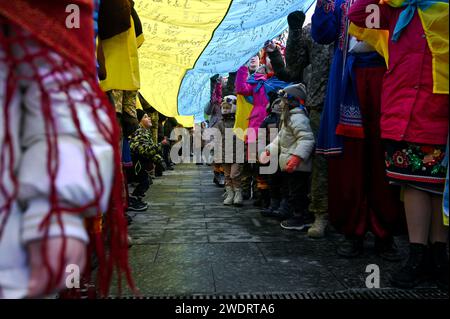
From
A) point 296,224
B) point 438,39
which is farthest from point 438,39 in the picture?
point 296,224

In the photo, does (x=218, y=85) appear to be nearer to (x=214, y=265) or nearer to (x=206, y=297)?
(x=214, y=265)

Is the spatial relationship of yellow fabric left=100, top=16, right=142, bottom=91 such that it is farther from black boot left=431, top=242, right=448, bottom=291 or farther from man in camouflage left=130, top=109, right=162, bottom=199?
man in camouflage left=130, top=109, right=162, bottom=199

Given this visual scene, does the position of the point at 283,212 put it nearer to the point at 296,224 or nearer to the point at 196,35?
→ the point at 296,224

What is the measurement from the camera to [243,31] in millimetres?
4508

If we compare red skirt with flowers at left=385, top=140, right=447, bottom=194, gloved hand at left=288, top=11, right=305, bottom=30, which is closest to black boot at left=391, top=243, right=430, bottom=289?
red skirt with flowers at left=385, top=140, right=447, bottom=194

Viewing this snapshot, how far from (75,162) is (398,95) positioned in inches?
75.4

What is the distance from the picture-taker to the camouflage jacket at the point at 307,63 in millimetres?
3504

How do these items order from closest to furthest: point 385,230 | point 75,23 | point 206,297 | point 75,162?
1. point 75,162
2. point 75,23
3. point 206,297
4. point 385,230

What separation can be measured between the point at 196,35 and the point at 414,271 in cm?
317

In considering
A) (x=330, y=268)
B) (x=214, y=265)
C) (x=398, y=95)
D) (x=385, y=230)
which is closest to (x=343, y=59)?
(x=398, y=95)

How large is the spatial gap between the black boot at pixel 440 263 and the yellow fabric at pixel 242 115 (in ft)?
11.9

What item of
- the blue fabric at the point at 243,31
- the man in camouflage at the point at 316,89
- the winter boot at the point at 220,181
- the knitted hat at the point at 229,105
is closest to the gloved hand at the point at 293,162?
the man in camouflage at the point at 316,89

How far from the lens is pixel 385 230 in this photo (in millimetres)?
2879
